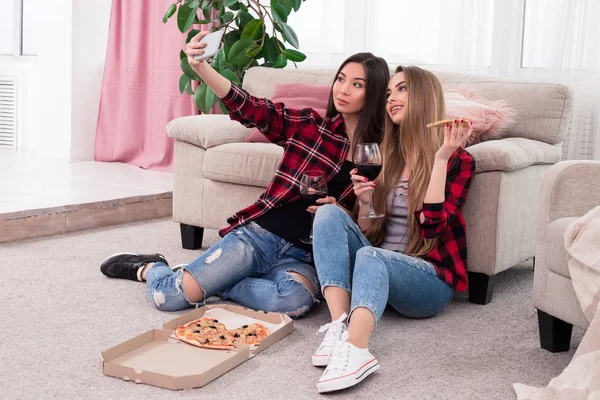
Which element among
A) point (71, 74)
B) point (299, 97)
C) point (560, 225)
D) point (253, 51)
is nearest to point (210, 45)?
point (560, 225)

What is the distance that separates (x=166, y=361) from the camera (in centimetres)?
214

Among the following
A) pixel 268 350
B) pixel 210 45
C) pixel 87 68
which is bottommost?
pixel 268 350

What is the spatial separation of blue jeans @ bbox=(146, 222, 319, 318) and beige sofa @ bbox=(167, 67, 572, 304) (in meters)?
0.59

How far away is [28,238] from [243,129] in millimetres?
1121

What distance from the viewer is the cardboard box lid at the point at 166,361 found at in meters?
2.00

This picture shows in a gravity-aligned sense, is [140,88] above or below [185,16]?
below

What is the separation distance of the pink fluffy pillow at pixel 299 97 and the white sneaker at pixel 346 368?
1.51 meters

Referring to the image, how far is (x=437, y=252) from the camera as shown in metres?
2.54

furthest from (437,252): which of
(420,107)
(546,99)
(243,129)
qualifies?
(243,129)

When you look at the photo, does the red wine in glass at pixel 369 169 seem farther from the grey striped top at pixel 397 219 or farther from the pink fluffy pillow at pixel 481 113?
the pink fluffy pillow at pixel 481 113

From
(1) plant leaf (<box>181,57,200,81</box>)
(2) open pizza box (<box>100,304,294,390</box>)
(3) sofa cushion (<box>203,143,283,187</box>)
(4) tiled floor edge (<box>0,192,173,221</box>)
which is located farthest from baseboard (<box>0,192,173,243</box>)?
(2) open pizza box (<box>100,304,294,390</box>)

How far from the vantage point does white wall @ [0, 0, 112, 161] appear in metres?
5.66

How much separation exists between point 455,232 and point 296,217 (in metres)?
0.52

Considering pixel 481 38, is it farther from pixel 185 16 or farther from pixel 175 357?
pixel 175 357
